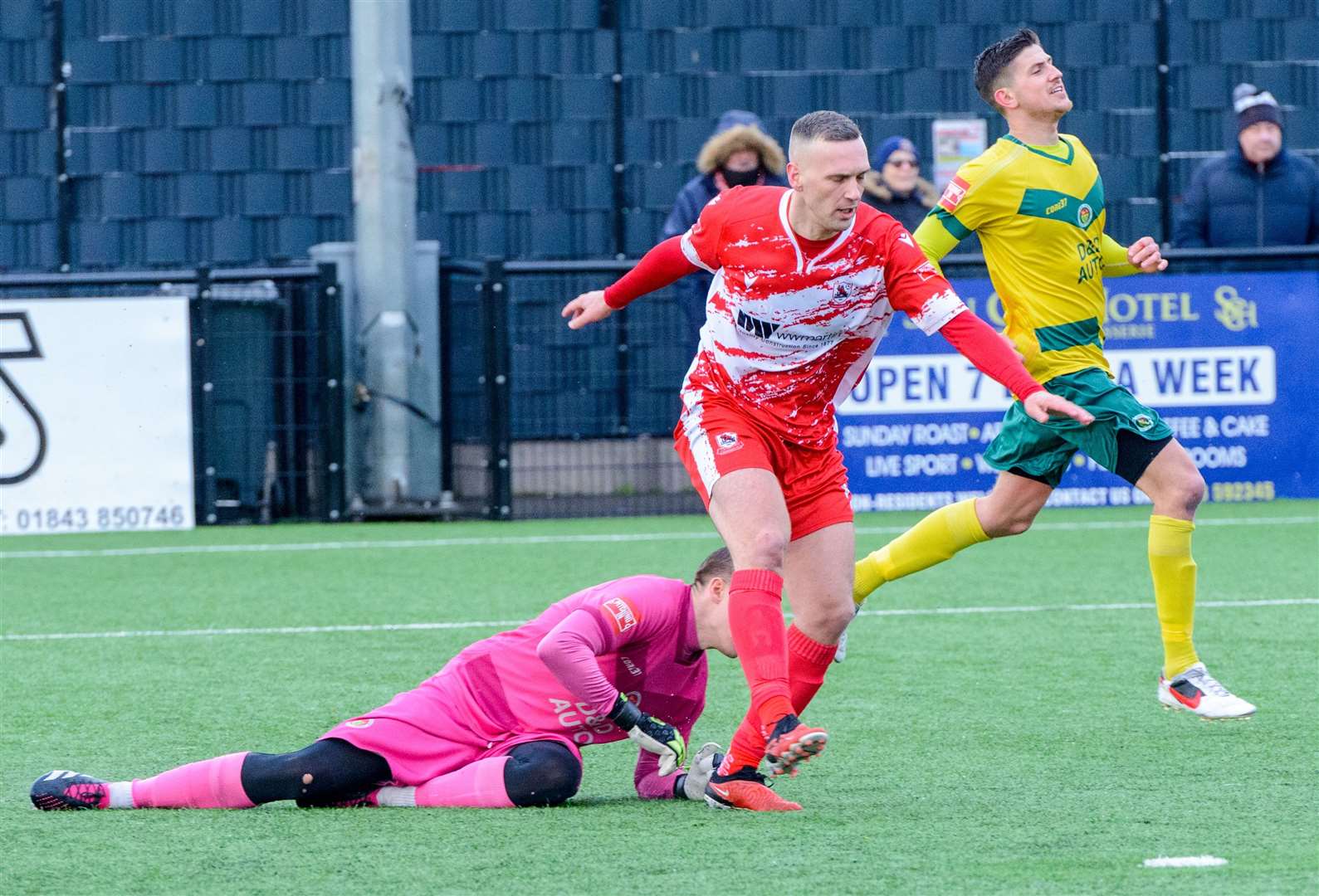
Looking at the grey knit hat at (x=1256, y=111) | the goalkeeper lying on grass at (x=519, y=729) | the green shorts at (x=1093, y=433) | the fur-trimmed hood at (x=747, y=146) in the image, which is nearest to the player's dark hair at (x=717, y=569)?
the goalkeeper lying on grass at (x=519, y=729)

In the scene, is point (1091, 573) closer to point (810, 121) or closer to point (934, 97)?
point (810, 121)

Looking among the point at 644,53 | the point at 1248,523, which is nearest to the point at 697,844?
the point at 1248,523

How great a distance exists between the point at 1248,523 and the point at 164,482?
19.7 ft

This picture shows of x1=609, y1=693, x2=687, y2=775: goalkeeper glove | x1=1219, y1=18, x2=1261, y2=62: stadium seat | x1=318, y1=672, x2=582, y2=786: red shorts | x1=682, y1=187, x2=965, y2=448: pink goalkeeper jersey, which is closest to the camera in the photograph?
x1=609, y1=693, x2=687, y2=775: goalkeeper glove

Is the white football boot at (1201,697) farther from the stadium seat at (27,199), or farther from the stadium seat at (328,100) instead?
the stadium seat at (27,199)

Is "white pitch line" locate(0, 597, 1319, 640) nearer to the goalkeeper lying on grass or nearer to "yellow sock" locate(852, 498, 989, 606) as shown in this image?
"yellow sock" locate(852, 498, 989, 606)

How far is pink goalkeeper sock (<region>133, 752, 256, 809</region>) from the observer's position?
466cm

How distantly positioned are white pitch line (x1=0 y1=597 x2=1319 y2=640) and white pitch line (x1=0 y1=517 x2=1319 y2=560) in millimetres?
2608

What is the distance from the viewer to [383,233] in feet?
40.1

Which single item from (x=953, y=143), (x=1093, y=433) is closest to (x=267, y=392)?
(x=953, y=143)

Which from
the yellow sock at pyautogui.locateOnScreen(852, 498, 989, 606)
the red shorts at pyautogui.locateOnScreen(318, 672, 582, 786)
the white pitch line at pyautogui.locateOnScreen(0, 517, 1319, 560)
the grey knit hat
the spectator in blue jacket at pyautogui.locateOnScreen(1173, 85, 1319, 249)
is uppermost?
the grey knit hat

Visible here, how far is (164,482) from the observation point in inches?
452

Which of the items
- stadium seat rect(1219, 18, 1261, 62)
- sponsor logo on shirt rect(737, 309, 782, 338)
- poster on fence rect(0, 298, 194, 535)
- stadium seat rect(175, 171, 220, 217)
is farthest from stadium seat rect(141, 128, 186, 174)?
sponsor logo on shirt rect(737, 309, 782, 338)

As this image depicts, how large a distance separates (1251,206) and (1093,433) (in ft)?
21.0
